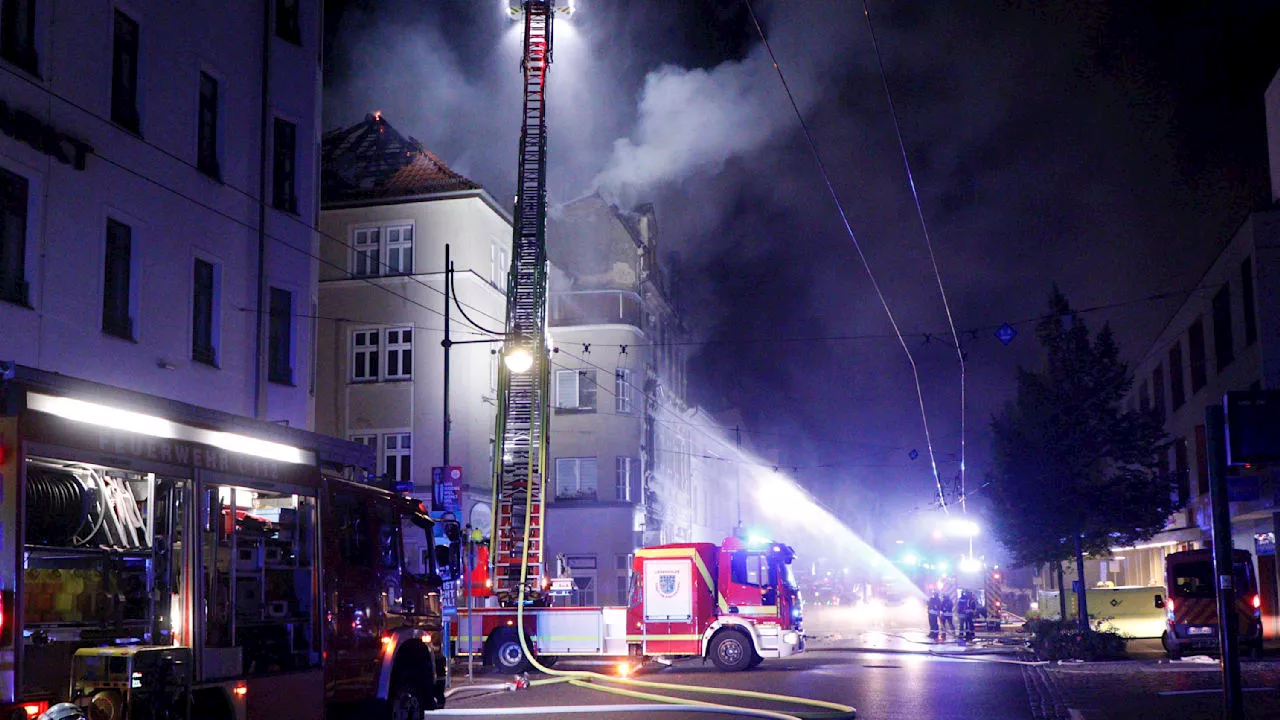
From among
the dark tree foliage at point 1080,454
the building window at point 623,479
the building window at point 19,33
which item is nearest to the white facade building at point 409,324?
the building window at point 623,479

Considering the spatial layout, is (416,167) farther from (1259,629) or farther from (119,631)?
(119,631)

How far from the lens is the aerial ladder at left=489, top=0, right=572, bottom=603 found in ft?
76.0

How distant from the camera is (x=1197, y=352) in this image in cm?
4091

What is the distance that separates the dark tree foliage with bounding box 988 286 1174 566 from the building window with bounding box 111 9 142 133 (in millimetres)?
26968

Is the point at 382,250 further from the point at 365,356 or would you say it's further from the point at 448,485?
the point at 448,485

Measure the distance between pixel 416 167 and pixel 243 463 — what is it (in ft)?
100

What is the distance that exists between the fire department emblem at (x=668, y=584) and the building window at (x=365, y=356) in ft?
53.2

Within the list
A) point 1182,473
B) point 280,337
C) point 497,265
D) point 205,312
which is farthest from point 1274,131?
point 205,312

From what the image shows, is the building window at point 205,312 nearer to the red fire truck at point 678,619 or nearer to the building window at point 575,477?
the red fire truck at point 678,619

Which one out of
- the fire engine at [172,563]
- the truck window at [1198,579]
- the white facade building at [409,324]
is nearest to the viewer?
the fire engine at [172,563]

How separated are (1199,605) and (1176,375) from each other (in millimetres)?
23362

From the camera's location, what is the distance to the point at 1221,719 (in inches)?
550

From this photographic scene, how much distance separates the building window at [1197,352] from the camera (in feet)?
132

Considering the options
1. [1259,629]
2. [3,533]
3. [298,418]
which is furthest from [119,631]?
[1259,629]
